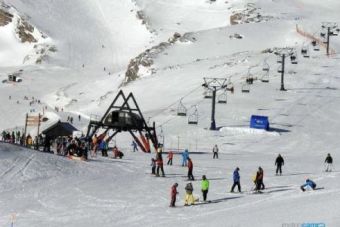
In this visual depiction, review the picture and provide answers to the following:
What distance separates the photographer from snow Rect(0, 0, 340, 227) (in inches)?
992

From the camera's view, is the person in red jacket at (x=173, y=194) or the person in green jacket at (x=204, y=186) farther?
the person in green jacket at (x=204, y=186)

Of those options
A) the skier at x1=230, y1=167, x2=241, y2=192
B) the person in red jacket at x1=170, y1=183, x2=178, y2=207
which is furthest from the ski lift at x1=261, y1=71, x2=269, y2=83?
the person in red jacket at x1=170, y1=183, x2=178, y2=207

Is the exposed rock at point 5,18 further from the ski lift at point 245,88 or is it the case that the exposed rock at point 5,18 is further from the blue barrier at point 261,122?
the blue barrier at point 261,122

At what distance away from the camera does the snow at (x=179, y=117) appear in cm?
2520

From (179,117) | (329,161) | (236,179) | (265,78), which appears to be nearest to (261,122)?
(179,117)

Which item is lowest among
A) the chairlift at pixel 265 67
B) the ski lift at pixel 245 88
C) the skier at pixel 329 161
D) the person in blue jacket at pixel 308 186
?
the person in blue jacket at pixel 308 186

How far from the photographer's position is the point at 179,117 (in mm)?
59094

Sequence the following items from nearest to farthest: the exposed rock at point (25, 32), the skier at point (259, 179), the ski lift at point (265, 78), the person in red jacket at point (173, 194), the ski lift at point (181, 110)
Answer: the person in red jacket at point (173, 194) → the skier at point (259, 179) → the ski lift at point (181, 110) → the ski lift at point (265, 78) → the exposed rock at point (25, 32)

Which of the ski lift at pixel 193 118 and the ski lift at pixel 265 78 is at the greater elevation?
the ski lift at pixel 265 78

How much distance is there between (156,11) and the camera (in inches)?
6831

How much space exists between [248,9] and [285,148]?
324 ft

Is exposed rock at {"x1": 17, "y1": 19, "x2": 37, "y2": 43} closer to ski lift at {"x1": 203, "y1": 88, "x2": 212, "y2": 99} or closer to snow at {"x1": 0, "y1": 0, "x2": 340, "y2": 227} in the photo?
snow at {"x1": 0, "y1": 0, "x2": 340, "y2": 227}

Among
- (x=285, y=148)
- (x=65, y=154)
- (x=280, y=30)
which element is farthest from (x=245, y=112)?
(x=280, y=30)

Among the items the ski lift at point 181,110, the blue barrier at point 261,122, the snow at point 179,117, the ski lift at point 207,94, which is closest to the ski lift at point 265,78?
the snow at point 179,117
